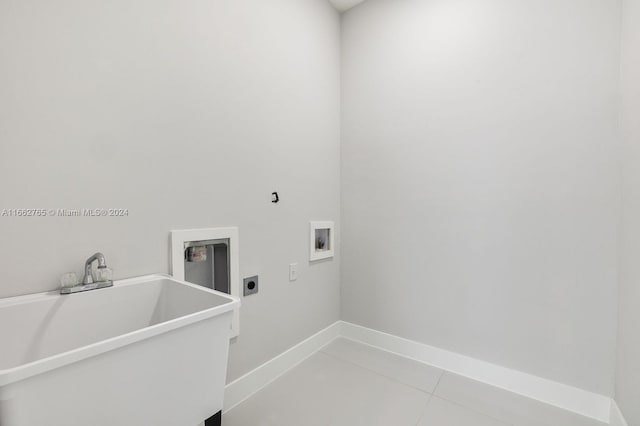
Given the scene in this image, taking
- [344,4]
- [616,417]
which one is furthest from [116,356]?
[344,4]

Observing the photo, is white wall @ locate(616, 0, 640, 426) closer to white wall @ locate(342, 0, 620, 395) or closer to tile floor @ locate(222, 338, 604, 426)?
white wall @ locate(342, 0, 620, 395)

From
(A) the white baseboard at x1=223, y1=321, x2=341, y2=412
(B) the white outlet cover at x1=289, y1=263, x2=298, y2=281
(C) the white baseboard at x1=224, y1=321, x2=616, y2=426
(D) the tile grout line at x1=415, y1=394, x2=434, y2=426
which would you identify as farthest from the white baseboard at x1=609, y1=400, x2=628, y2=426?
(B) the white outlet cover at x1=289, y1=263, x2=298, y2=281

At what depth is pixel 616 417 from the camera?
50.1 inches

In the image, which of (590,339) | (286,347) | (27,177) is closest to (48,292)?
(27,177)

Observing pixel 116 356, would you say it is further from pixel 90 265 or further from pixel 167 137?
pixel 167 137

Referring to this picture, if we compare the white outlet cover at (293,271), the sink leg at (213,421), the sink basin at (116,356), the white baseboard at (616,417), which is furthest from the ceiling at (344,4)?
the white baseboard at (616,417)

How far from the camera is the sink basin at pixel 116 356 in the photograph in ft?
1.79

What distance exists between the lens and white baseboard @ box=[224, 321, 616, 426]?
1404 mm

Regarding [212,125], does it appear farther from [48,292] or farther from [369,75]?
[369,75]

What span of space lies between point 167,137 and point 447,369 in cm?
209

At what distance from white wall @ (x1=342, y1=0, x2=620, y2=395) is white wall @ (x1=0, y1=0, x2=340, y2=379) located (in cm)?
42

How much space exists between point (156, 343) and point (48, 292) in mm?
508

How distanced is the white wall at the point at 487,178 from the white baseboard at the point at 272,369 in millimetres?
324

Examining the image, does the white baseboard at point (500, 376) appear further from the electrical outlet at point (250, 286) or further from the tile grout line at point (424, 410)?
the electrical outlet at point (250, 286)
